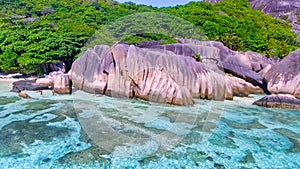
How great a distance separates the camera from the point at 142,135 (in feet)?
32.6

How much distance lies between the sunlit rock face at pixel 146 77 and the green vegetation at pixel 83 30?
8.26 meters

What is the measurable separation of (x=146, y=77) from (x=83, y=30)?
1705 cm

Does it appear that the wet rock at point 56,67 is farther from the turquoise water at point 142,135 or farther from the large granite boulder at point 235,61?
the large granite boulder at point 235,61

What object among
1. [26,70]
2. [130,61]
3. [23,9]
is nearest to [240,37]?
[130,61]

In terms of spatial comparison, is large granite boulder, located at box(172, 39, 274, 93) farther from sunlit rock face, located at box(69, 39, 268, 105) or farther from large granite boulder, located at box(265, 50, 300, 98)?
sunlit rock face, located at box(69, 39, 268, 105)

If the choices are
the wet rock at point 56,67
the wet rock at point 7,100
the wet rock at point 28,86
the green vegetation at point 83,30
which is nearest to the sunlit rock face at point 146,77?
the wet rock at point 28,86

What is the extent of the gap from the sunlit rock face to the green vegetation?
27.1ft

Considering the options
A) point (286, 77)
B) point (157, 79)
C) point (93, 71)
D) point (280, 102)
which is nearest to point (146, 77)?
point (157, 79)

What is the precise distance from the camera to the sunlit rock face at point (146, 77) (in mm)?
14891

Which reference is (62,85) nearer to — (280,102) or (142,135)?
(142,135)

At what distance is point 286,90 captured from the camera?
62.2 feet

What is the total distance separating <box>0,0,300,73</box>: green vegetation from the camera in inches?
966

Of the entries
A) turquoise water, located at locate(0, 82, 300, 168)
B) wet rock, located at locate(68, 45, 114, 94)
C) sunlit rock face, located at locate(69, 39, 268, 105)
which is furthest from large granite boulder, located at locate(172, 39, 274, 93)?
wet rock, located at locate(68, 45, 114, 94)

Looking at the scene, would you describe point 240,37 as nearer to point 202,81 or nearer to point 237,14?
point 237,14
